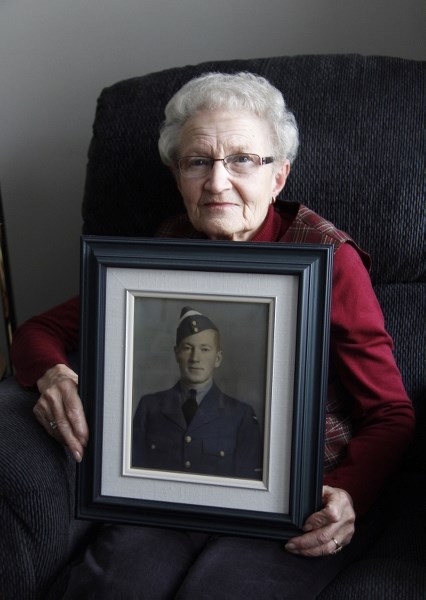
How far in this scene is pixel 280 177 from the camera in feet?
4.53

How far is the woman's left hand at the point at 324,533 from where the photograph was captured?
104 centimetres

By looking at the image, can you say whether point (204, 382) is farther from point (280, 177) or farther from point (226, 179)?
point (280, 177)

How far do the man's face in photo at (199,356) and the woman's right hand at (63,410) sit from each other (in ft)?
0.59

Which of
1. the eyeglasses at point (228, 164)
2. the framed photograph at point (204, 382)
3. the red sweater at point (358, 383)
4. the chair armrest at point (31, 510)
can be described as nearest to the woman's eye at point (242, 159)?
the eyeglasses at point (228, 164)

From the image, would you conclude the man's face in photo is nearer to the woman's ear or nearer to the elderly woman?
the elderly woman

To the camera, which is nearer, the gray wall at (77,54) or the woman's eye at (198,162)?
the woman's eye at (198,162)

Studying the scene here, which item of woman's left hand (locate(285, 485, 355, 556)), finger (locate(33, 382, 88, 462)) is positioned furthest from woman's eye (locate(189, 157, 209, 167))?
woman's left hand (locate(285, 485, 355, 556))

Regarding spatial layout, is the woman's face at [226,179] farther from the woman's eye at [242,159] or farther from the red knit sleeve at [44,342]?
the red knit sleeve at [44,342]

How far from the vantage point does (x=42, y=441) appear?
1164 mm

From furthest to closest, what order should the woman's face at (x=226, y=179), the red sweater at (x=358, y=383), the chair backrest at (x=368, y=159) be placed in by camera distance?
the chair backrest at (x=368, y=159), the woman's face at (x=226, y=179), the red sweater at (x=358, y=383)

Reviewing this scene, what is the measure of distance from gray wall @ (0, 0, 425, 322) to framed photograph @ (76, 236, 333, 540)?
1.04 metres

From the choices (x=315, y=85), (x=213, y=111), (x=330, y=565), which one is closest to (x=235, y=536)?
(x=330, y=565)

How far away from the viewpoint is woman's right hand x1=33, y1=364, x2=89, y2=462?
3.64 feet

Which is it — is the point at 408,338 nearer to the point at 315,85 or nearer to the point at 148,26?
the point at 315,85
